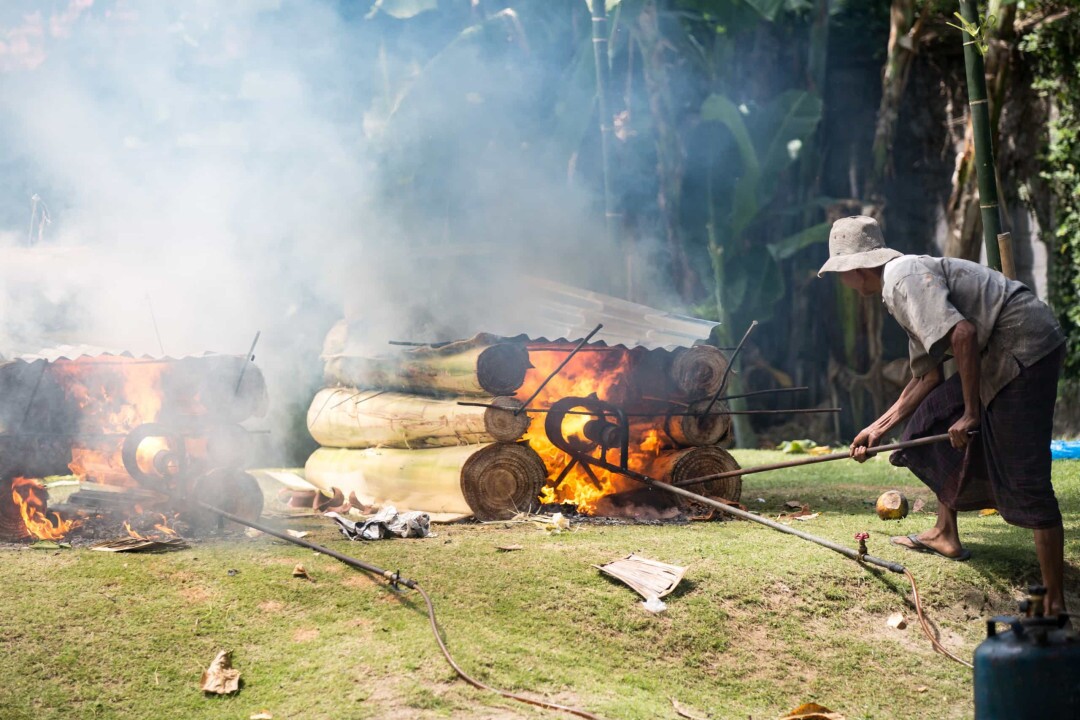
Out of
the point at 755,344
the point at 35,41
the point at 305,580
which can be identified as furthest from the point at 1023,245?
the point at 35,41

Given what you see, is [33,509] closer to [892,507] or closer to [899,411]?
[899,411]

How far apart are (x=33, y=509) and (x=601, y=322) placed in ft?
15.0

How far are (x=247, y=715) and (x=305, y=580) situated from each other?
1167mm

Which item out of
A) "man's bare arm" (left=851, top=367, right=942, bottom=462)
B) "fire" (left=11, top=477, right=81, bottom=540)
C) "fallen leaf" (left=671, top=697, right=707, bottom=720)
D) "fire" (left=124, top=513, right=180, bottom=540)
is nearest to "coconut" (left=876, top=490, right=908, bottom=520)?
"man's bare arm" (left=851, top=367, right=942, bottom=462)

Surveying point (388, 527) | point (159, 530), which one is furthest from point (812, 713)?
point (159, 530)

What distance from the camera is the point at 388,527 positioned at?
6.24 m

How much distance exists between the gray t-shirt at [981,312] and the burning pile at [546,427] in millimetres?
2470

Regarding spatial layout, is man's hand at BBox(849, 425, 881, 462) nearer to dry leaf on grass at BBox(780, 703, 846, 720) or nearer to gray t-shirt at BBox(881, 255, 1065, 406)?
gray t-shirt at BBox(881, 255, 1065, 406)

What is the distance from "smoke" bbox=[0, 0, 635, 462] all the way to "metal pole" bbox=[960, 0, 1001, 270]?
413cm

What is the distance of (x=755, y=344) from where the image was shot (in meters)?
15.8

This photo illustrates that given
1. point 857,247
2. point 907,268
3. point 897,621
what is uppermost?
point 857,247

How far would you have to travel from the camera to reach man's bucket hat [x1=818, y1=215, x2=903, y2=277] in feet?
16.9

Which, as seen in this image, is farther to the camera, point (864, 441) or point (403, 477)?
point (403, 477)

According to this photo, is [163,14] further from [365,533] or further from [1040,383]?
[1040,383]
